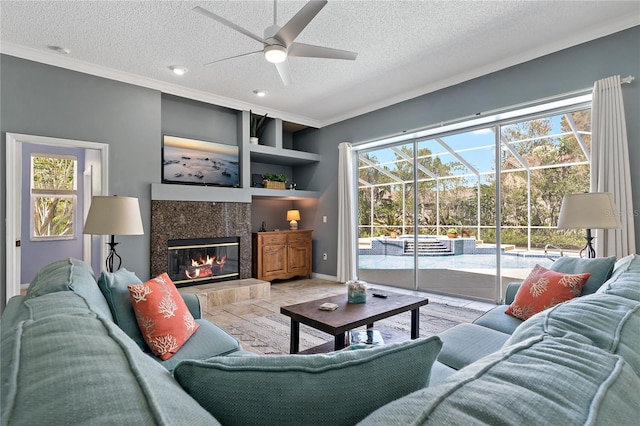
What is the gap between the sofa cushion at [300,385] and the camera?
0.60 meters

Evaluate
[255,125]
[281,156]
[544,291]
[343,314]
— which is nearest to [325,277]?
[281,156]

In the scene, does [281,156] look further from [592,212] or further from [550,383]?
[550,383]

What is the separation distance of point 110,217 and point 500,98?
4.23m

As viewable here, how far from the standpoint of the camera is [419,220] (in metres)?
5.09

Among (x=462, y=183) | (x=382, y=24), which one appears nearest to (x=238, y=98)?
(x=382, y=24)

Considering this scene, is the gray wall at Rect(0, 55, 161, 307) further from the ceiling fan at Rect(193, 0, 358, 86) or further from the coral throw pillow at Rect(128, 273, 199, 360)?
the coral throw pillow at Rect(128, 273, 199, 360)

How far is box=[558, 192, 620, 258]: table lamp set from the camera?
259 cm

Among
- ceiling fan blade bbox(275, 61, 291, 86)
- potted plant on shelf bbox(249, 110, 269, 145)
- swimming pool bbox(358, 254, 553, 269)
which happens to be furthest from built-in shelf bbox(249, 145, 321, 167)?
ceiling fan blade bbox(275, 61, 291, 86)

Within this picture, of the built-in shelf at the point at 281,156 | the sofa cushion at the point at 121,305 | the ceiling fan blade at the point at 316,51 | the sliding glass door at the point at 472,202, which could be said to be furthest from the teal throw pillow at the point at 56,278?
the sliding glass door at the point at 472,202

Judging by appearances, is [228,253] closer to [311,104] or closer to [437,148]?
[311,104]

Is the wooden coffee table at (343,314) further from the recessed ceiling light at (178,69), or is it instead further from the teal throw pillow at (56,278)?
the recessed ceiling light at (178,69)

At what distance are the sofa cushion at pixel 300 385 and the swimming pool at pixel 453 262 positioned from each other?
4.00 metres

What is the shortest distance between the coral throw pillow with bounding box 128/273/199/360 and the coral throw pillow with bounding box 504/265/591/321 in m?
2.13

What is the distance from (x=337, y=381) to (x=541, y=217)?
4.28 metres
